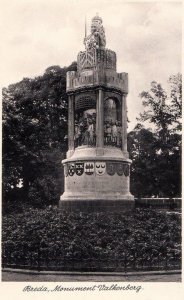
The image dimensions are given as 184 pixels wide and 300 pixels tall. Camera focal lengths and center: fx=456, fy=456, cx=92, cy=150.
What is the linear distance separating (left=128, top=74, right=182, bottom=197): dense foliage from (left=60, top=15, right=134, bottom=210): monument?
27.9 ft

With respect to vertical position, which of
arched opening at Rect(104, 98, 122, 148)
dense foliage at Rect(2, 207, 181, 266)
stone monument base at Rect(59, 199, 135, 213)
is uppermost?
arched opening at Rect(104, 98, 122, 148)

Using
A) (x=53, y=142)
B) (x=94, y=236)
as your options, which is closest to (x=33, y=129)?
(x=53, y=142)

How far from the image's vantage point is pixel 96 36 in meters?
19.5

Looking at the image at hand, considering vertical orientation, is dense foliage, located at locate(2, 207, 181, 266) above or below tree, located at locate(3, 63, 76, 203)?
below

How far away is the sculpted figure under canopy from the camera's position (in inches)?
760

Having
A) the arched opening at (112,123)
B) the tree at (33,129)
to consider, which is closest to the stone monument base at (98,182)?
the arched opening at (112,123)

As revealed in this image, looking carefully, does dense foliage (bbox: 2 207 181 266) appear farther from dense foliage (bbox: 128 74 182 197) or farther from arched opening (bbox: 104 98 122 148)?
dense foliage (bbox: 128 74 182 197)

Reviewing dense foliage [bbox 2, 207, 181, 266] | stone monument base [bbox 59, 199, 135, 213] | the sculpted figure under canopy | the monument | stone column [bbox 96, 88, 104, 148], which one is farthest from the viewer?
the sculpted figure under canopy

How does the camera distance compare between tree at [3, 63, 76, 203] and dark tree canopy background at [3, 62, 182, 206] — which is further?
dark tree canopy background at [3, 62, 182, 206]

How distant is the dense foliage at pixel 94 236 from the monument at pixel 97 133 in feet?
3.14

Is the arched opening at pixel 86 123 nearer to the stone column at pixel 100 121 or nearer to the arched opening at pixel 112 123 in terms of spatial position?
the stone column at pixel 100 121

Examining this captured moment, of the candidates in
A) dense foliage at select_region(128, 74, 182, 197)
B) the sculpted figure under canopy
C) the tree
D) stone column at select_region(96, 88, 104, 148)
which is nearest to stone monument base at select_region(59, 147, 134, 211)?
stone column at select_region(96, 88, 104, 148)

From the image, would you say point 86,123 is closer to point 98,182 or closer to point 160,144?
point 98,182

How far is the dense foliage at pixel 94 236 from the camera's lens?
43.1ft
